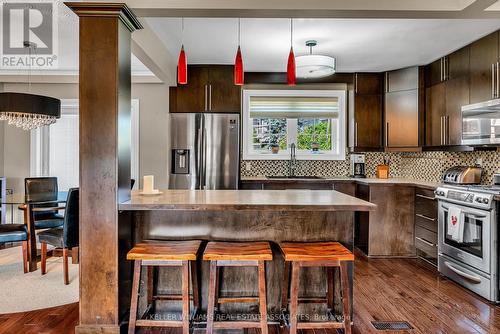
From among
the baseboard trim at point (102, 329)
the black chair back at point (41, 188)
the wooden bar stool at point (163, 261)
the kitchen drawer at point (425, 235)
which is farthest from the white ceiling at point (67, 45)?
the kitchen drawer at point (425, 235)

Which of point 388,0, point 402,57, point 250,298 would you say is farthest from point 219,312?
point 402,57

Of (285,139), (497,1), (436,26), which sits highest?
(436,26)

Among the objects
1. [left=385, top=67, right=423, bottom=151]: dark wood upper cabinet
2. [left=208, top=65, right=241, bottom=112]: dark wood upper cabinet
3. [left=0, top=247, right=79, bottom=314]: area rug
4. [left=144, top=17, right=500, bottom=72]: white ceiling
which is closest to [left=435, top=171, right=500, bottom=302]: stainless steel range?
[left=385, top=67, right=423, bottom=151]: dark wood upper cabinet

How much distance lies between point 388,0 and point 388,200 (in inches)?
99.9

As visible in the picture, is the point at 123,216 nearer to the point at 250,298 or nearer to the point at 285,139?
the point at 250,298

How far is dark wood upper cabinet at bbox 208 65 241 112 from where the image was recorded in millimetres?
4840

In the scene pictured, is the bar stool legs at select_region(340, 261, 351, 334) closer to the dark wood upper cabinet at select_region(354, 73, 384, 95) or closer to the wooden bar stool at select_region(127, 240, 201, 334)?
the wooden bar stool at select_region(127, 240, 201, 334)

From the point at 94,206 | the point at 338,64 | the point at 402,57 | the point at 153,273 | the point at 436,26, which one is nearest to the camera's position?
the point at 94,206

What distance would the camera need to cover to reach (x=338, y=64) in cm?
459

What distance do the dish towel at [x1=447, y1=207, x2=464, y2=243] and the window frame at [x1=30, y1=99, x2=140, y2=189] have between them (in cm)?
406

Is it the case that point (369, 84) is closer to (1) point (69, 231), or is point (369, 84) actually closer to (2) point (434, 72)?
(2) point (434, 72)

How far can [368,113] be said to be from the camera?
16.2ft

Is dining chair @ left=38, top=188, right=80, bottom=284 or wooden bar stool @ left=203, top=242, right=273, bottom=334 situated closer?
wooden bar stool @ left=203, top=242, right=273, bottom=334

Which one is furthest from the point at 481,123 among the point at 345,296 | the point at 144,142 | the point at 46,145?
the point at 46,145
